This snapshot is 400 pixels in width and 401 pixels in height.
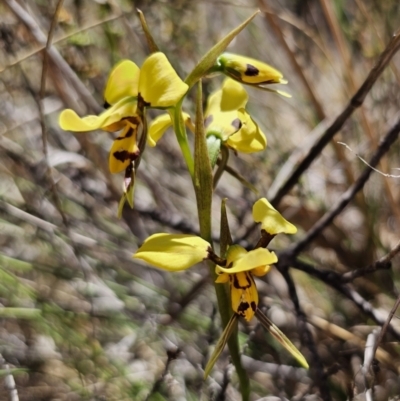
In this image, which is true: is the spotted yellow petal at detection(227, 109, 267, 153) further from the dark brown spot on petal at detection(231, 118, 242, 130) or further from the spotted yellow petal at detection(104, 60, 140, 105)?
the spotted yellow petal at detection(104, 60, 140, 105)

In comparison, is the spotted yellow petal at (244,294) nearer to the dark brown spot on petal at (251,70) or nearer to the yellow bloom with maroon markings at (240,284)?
the yellow bloom with maroon markings at (240,284)

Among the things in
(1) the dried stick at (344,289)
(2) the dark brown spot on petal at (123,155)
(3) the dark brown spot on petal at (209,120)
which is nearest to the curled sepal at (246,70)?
(3) the dark brown spot on petal at (209,120)

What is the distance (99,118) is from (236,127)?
26cm

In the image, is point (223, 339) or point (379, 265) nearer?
point (223, 339)

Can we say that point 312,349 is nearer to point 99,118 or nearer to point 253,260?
point 253,260

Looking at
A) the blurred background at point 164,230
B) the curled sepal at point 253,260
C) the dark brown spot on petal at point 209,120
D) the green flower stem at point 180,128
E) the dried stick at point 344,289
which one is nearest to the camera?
the curled sepal at point 253,260

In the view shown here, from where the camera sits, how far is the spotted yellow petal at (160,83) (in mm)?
901

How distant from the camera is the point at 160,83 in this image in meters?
0.92

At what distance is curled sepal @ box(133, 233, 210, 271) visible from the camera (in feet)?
2.86

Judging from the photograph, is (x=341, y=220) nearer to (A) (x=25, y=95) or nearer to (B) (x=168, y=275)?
(B) (x=168, y=275)

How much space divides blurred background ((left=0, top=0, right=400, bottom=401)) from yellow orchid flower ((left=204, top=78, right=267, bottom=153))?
0.18 meters

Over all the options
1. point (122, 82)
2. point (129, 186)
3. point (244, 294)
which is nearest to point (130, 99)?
point (122, 82)

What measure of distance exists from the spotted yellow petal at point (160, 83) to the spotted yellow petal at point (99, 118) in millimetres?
45

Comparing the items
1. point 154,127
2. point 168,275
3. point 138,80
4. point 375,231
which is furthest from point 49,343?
point 375,231
